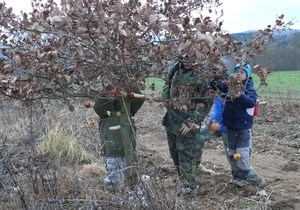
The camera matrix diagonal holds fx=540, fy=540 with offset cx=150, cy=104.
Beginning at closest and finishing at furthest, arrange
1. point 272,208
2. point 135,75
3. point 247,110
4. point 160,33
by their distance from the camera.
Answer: point 160,33
point 135,75
point 272,208
point 247,110

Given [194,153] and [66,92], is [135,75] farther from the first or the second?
[194,153]

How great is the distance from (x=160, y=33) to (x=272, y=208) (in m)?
2.77

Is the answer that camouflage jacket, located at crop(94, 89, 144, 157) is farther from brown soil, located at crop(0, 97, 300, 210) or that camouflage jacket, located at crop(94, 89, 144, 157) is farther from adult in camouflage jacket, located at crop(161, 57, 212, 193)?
adult in camouflage jacket, located at crop(161, 57, 212, 193)

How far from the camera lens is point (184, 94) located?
421cm

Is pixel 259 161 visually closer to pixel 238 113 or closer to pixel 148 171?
pixel 238 113

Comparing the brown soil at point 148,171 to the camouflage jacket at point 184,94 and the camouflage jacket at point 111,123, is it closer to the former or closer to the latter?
the camouflage jacket at point 111,123

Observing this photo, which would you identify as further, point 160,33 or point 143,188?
point 143,188

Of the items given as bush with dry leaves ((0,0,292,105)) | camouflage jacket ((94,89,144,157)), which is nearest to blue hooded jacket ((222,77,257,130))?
camouflage jacket ((94,89,144,157))

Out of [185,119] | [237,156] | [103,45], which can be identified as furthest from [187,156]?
[103,45]

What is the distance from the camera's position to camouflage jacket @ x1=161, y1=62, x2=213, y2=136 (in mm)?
4258

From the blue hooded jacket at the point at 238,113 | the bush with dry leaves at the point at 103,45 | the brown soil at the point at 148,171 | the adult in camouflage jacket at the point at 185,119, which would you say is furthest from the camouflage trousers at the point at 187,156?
the bush with dry leaves at the point at 103,45

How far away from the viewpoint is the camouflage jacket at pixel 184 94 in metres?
4.26

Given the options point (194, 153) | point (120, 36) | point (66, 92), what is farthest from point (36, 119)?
point (120, 36)

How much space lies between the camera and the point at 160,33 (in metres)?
3.56
